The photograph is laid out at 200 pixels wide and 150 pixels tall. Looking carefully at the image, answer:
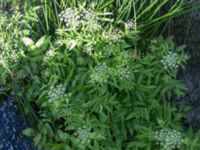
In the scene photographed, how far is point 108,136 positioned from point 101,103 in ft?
0.63

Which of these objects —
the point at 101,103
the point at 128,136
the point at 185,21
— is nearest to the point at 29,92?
the point at 101,103

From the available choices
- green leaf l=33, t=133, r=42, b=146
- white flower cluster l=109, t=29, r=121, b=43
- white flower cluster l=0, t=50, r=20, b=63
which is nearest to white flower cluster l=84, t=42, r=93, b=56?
white flower cluster l=109, t=29, r=121, b=43

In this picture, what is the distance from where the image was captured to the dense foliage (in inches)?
86.4

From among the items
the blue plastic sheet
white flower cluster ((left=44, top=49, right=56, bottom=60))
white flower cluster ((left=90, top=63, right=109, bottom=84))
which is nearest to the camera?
white flower cluster ((left=90, top=63, right=109, bottom=84))

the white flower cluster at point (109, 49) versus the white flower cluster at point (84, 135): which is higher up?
the white flower cluster at point (109, 49)

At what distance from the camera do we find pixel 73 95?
228cm

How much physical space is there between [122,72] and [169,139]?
37 centimetres

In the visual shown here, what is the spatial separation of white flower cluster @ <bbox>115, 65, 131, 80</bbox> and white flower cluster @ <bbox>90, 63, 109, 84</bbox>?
0.06m

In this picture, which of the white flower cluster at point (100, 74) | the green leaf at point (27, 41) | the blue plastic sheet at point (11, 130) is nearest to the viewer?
the white flower cluster at point (100, 74)

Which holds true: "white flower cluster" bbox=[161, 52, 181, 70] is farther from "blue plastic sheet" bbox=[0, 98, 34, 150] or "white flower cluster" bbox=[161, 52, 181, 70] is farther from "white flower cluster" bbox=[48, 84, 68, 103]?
"blue plastic sheet" bbox=[0, 98, 34, 150]

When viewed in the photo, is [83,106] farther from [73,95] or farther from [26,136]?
[26,136]

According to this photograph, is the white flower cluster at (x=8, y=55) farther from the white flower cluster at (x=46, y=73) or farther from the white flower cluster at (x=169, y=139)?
the white flower cluster at (x=169, y=139)

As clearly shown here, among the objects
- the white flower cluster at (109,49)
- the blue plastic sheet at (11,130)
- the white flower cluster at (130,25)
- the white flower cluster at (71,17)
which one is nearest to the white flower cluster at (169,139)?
the white flower cluster at (109,49)

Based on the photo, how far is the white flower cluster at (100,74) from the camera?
83.2 inches
